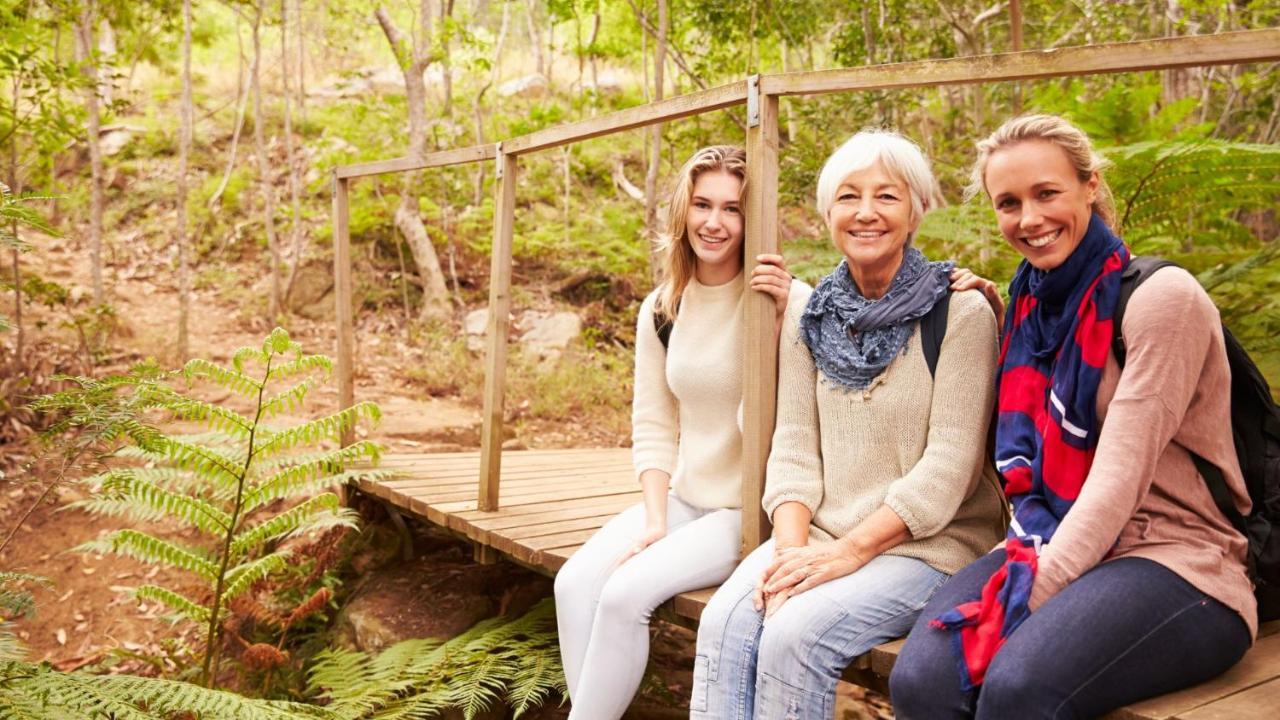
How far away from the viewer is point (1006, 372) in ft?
7.95

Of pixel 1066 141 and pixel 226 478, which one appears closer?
pixel 1066 141

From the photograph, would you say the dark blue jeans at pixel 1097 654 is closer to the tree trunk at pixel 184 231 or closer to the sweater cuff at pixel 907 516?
the sweater cuff at pixel 907 516

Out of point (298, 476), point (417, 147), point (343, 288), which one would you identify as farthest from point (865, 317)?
point (417, 147)

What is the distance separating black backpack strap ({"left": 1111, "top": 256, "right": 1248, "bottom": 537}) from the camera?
2115 millimetres

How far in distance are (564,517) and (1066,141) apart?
2.80 m

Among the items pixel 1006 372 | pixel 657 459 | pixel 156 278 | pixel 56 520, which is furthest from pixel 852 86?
pixel 156 278

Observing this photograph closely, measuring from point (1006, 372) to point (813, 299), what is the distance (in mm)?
624

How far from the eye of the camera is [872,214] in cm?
263

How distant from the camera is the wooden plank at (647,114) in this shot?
3.01 m

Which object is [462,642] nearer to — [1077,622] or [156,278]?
[1077,622]

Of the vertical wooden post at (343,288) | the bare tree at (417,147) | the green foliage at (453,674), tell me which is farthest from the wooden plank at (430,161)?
the bare tree at (417,147)

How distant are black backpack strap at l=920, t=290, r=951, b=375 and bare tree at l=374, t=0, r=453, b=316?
8366mm

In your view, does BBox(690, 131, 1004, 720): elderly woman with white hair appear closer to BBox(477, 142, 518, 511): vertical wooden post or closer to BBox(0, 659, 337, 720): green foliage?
BBox(0, 659, 337, 720): green foliage

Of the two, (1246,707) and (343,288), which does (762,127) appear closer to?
(1246,707)
